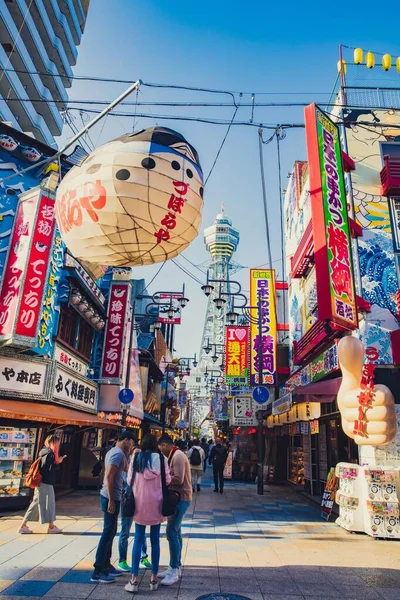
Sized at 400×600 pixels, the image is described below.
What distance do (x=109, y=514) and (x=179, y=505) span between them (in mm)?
979

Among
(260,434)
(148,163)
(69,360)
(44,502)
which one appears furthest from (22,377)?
(260,434)

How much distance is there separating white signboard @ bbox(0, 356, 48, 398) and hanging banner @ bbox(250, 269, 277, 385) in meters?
10.3

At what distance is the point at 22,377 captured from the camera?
11383 millimetres

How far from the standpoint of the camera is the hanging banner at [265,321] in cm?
1973

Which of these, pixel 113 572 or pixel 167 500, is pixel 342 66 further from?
pixel 113 572

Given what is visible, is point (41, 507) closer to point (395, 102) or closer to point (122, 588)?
point (122, 588)

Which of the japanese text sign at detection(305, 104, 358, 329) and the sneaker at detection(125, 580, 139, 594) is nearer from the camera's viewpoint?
the sneaker at detection(125, 580, 139, 594)

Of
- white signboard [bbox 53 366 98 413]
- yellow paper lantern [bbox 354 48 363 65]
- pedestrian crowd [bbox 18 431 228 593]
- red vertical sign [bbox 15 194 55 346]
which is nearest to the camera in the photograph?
pedestrian crowd [bbox 18 431 228 593]

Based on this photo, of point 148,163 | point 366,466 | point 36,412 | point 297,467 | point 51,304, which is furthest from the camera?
point 297,467

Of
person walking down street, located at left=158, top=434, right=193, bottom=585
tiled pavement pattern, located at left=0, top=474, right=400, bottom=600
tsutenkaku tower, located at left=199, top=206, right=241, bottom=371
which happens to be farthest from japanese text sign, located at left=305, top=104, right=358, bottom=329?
tsutenkaku tower, located at left=199, top=206, right=241, bottom=371

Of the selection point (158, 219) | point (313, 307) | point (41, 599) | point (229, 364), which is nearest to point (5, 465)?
point (41, 599)

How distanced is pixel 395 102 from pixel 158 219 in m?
13.4

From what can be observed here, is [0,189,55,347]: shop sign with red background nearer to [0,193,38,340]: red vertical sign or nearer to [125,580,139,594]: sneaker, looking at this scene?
[0,193,38,340]: red vertical sign

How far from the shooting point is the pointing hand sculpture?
5.48m
